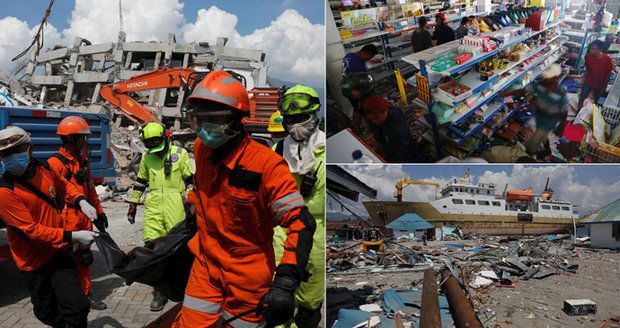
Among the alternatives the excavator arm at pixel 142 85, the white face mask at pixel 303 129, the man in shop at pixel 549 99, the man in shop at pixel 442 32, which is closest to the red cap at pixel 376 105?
the man in shop at pixel 442 32

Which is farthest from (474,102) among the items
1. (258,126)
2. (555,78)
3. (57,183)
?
(258,126)

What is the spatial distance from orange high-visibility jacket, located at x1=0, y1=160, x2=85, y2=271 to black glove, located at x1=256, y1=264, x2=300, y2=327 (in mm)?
1961

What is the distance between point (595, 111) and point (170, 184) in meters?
4.00

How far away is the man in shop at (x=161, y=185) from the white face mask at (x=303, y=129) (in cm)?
206

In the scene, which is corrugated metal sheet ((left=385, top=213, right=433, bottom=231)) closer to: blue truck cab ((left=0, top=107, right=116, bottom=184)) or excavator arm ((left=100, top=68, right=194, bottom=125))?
blue truck cab ((left=0, top=107, right=116, bottom=184))

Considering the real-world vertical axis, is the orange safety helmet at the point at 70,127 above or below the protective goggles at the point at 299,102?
below

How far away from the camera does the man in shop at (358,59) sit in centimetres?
340

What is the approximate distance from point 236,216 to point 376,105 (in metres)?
1.31

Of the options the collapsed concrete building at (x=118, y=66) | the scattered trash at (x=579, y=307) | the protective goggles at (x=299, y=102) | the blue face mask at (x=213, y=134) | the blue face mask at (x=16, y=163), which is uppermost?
the collapsed concrete building at (x=118, y=66)

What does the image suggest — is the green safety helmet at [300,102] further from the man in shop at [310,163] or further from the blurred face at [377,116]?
the blurred face at [377,116]

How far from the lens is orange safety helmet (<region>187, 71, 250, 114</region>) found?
2.62m

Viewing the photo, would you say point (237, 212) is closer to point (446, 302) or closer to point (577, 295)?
point (446, 302)

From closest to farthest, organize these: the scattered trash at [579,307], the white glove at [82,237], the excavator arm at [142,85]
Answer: the scattered trash at [579,307], the white glove at [82,237], the excavator arm at [142,85]

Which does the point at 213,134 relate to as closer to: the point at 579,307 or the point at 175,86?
the point at 579,307
